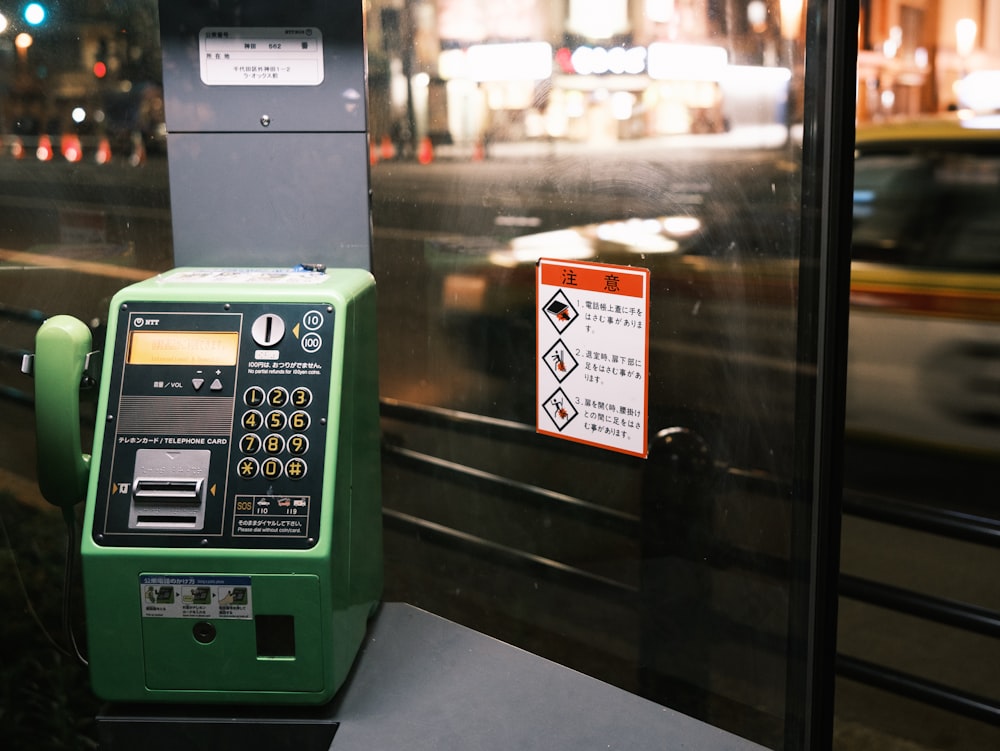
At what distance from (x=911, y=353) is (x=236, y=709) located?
3.20 meters

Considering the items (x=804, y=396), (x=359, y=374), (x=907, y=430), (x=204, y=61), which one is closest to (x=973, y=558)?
(x=907, y=430)

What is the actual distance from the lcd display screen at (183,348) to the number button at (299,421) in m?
0.12

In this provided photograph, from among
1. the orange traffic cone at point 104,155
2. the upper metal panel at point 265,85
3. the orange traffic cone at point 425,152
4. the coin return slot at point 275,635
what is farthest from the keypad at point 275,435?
the orange traffic cone at point 425,152

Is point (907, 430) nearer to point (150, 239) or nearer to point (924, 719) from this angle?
point (924, 719)

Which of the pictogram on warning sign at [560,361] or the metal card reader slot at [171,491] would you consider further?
the pictogram on warning sign at [560,361]

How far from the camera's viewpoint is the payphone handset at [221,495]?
1.53m

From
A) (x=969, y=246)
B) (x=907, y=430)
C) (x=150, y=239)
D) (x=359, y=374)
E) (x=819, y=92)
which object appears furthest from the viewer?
(x=907, y=430)

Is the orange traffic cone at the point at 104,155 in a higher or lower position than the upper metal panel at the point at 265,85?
lower

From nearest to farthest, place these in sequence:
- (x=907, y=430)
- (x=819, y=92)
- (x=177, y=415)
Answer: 1. (x=177, y=415)
2. (x=819, y=92)
3. (x=907, y=430)

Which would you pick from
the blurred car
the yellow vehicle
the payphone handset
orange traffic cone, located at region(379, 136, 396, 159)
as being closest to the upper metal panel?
the payphone handset

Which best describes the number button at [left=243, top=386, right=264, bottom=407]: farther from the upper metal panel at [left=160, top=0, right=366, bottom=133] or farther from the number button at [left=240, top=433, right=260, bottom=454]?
the upper metal panel at [left=160, top=0, right=366, bottom=133]

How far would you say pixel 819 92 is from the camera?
1.78 metres

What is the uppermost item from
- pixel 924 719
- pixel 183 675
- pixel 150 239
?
pixel 150 239

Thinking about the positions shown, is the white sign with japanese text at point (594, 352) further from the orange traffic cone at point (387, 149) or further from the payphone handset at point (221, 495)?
the orange traffic cone at point (387, 149)
